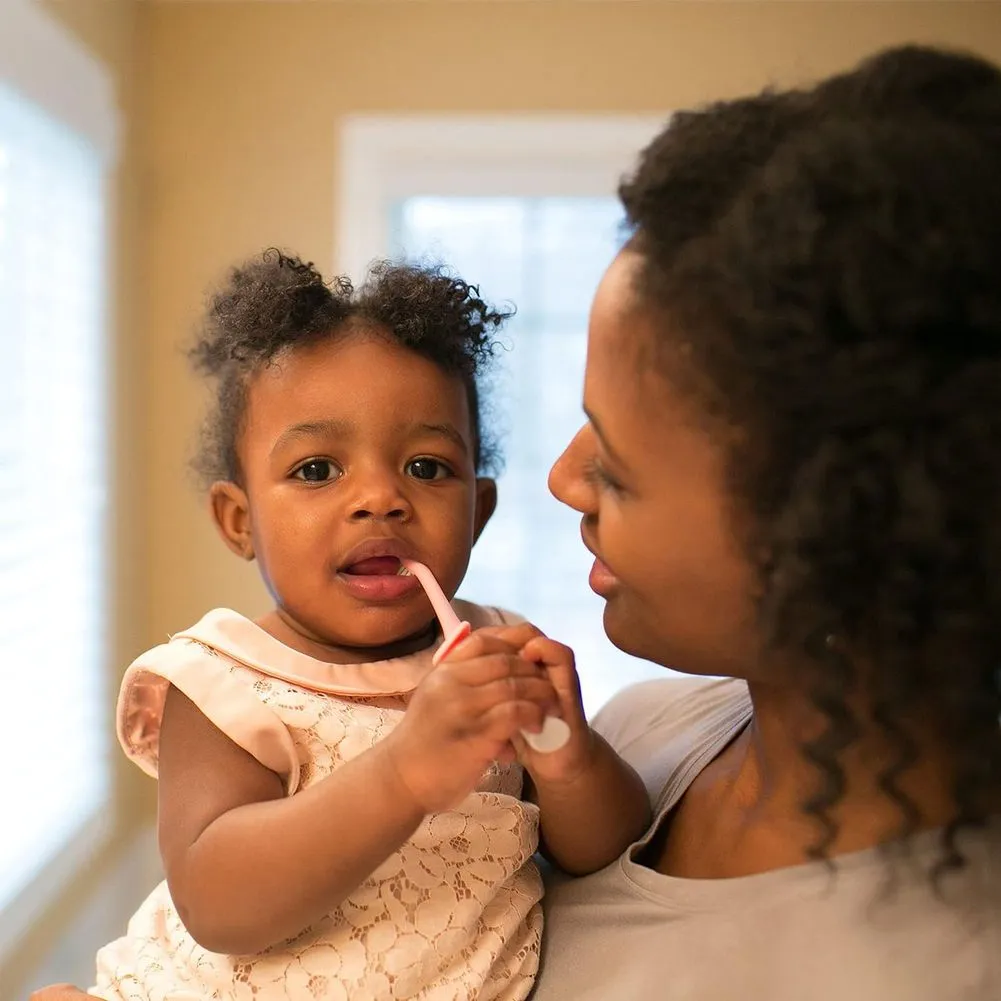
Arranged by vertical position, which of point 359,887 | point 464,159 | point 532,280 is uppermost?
point 464,159

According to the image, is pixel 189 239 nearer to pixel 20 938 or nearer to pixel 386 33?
pixel 386 33

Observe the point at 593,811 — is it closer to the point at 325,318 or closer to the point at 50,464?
the point at 325,318

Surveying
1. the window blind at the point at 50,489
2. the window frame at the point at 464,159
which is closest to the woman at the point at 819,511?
the window blind at the point at 50,489

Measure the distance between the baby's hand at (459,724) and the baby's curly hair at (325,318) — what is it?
38 centimetres

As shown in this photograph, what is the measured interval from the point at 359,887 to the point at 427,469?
13.9 inches

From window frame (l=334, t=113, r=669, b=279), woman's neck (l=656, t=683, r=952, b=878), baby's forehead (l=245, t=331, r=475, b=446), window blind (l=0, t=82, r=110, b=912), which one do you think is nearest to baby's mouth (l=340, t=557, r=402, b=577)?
baby's forehead (l=245, t=331, r=475, b=446)

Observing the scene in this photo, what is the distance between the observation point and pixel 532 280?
11.3 ft

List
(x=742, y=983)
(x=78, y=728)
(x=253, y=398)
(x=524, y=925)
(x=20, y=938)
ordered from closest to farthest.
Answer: (x=742, y=983), (x=524, y=925), (x=253, y=398), (x=20, y=938), (x=78, y=728)

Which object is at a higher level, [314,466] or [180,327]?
[180,327]

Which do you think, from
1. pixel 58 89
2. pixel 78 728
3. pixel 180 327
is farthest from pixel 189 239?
pixel 78 728

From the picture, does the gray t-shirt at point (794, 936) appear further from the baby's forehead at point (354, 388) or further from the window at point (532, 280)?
the window at point (532, 280)

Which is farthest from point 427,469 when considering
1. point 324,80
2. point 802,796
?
point 324,80

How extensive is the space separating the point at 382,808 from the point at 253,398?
0.43 metres

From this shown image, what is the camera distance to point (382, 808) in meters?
0.75
